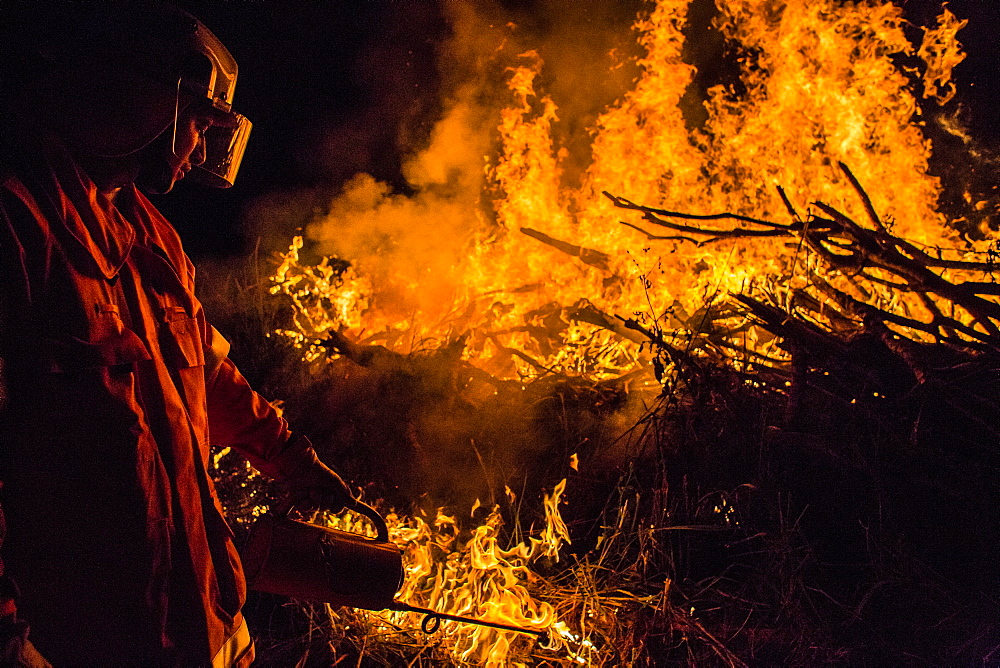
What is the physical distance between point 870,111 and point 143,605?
6772mm

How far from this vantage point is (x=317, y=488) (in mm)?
2551

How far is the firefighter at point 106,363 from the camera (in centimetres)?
148

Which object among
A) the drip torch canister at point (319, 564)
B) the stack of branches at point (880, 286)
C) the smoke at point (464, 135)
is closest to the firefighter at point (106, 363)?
the drip torch canister at point (319, 564)

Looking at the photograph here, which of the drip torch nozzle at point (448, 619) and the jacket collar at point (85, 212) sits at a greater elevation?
the jacket collar at point (85, 212)

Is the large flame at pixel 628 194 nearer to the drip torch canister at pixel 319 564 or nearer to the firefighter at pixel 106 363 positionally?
the drip torch canister at pixel 319 564

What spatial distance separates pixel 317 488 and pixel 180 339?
2.98 feet

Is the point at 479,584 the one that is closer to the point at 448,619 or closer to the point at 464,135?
the point at 448,619

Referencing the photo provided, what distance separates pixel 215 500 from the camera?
1897 millimetres

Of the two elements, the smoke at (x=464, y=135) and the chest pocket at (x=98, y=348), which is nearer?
the chest pocket at (x=98, y=348)

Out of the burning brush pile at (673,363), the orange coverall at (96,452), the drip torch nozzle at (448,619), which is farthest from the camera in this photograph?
the burning brush pile at (673,363)

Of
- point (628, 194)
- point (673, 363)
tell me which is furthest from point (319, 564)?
point (628, 194)

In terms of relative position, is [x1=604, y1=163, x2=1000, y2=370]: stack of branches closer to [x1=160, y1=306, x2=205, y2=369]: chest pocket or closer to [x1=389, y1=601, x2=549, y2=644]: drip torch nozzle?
[x1=389, y1=601, x2=549, y2=644]: drip torch nozzle

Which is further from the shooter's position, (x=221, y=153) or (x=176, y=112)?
(x=221, y=153)

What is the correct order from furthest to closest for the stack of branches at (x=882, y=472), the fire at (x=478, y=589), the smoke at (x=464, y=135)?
the smoke at (x=464, y=135)
the fire at (x=478, y=589)
the stack of branches at (x=882, y=472)
